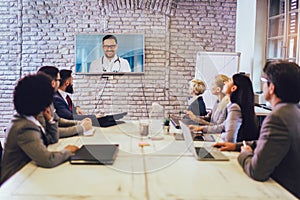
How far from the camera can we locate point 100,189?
1606 millimetres

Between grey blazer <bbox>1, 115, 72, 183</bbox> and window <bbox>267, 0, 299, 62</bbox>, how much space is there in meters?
3.25

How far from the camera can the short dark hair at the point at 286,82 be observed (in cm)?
179

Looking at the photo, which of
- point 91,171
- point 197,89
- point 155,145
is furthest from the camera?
point 197,89

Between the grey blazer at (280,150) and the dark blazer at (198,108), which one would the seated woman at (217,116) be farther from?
the grey blazer at (280,150)

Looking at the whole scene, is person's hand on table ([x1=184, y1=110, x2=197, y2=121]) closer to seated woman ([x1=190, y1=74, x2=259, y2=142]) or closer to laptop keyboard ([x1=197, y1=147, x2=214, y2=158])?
seated woman ([x1=190, y1=74, x2=259, y2=142])

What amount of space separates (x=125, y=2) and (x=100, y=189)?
477 centimetres

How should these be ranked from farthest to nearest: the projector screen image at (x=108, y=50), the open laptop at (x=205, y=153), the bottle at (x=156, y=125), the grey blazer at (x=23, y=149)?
1. the projector screen image at (x=108, y=50)
2. the bottle at (x=156, y=125)
3. the open laptop at (x=205, y=153)
4. the grey blazer at (x=23, y=149)

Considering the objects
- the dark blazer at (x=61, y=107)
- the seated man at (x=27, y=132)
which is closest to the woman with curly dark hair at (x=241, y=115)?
the seated man at (x=27, y=132)

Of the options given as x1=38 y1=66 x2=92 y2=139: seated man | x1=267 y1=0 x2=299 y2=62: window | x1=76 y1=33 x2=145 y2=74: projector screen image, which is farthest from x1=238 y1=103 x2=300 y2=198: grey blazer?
x1=76 y1=33 x2=145 y2=74: projector screen image

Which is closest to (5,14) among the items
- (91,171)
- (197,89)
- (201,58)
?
(201,58)

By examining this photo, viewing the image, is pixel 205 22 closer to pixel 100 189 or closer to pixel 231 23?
pixel 231 23

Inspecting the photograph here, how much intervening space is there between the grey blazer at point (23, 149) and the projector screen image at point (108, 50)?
4035 millimetres

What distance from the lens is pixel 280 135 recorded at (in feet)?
5.58

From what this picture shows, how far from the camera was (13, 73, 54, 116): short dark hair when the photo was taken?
1914 millimetres
